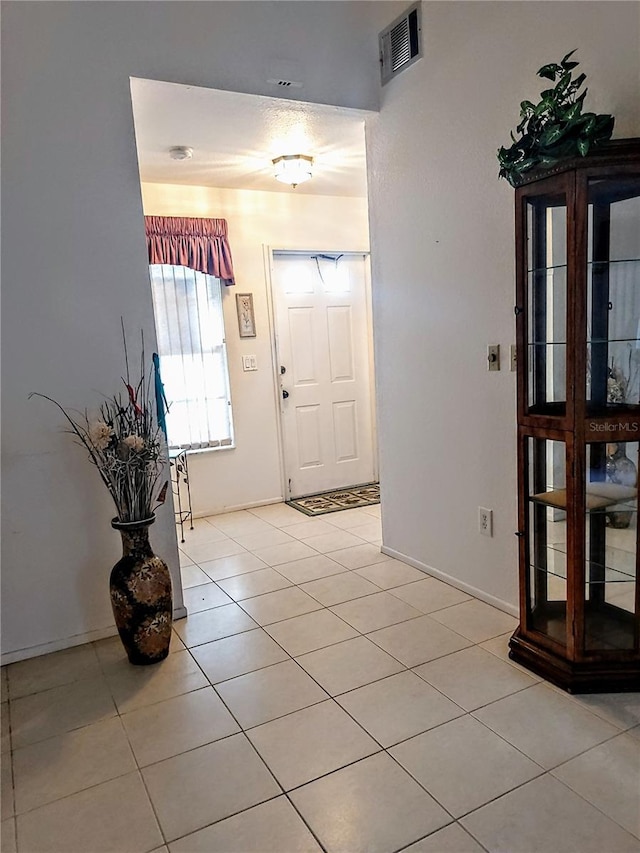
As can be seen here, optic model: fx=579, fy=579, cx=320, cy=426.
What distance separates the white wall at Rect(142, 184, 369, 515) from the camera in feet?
14.7

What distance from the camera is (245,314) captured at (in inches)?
180

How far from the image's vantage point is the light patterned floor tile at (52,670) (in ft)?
7.59

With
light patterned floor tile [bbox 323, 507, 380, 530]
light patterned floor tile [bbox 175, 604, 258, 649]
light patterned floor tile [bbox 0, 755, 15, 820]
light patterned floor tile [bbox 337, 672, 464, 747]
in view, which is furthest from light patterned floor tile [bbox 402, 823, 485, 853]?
light patterned floor tile [bbox 323, 507, 380, 530]

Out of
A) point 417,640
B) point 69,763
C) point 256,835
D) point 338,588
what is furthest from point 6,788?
point 338,588

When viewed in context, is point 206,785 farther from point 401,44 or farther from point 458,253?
point 401,44

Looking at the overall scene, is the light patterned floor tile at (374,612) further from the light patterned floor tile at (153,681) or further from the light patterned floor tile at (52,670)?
the light patterned floor tile at (52,670)

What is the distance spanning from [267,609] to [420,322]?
164 cm

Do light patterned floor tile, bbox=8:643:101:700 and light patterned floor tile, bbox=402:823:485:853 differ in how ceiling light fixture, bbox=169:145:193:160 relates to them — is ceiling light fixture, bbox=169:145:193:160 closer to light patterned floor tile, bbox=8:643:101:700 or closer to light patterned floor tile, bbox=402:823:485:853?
light patterned floor tile, bbox=8:643:101:700

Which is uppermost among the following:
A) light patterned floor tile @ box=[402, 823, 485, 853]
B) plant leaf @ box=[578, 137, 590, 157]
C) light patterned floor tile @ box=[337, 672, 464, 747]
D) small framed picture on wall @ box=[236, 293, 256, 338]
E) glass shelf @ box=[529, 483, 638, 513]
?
plant leaf @ box=[578, 137, 590, 157]

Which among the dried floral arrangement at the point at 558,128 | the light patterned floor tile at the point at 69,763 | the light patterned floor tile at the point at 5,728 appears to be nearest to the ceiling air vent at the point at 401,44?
the dried floral arrangement at the point at 558,128

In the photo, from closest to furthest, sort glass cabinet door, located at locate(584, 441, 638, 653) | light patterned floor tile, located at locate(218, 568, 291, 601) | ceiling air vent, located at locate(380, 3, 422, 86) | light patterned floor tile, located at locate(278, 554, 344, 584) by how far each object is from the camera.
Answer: glass cabinet door, located at locate(584, 441, 638, 653) → ceiling air vent, located at locate(380, 3, 422, 86) → light patterned floor tile, located at locate(218, 568, 291, 601) → light patterned floor tile, located at locate(278, 554, 344, 584)

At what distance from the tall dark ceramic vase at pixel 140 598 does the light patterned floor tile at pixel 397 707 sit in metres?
0.82

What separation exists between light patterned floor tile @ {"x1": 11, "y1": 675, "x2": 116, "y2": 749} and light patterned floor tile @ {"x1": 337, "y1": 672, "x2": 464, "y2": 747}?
902 millimetres

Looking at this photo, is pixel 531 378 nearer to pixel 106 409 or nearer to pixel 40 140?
pixel 106 409
